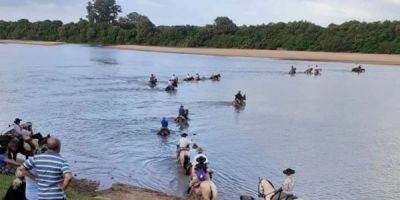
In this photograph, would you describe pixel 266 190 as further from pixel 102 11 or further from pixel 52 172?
pixel 102 11

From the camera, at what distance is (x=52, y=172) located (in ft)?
30.0

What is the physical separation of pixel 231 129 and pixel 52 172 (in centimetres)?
2724

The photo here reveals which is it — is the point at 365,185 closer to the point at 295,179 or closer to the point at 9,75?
the point at 295,179

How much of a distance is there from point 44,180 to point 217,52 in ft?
435

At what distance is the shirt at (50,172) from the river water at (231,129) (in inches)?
436

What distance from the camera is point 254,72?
8788 centimetres

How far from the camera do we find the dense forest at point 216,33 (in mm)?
125938

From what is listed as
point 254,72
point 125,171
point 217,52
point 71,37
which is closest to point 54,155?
point 125,171

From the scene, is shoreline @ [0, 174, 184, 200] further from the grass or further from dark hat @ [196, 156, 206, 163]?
dark hat @ [196, 156, 206, 163]

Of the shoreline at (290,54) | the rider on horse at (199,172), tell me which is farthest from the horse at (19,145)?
the shoreline at (290,54)

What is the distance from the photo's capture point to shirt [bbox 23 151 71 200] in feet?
29.9

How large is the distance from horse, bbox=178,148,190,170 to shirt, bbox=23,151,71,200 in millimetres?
14279

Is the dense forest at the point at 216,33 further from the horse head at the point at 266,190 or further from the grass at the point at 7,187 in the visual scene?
the grass at the point at 7,187

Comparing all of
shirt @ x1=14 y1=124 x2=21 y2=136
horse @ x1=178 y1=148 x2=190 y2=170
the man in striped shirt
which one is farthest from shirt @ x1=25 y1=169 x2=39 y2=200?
horse @ x1=178 y1=148 x2=190 y2=170
